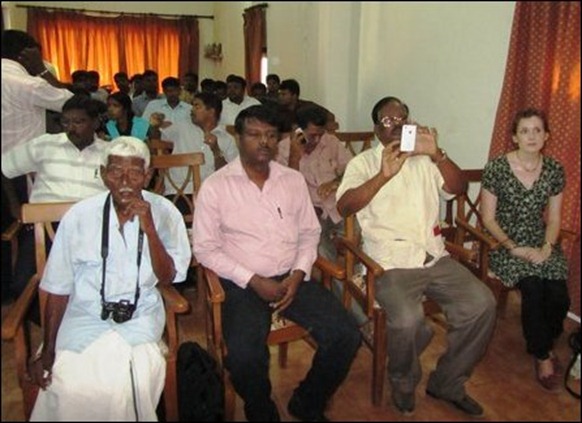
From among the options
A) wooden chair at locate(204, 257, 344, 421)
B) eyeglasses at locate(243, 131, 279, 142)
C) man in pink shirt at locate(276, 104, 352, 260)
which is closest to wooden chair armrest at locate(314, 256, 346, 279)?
wooden chair at locate(204, 257, 344, 421)

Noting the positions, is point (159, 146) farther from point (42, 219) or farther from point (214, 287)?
point (214, 287)

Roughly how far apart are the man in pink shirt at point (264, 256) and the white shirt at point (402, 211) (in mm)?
240

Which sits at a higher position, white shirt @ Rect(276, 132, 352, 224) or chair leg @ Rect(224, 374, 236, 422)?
white shirt @ Rect(276, 132, 352, 224)

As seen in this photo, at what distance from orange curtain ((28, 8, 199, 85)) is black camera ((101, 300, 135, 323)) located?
75 cm

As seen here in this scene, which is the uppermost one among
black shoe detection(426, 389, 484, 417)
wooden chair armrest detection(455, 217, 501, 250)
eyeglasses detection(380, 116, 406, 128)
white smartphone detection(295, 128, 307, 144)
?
eyeglasses detection(380, 116, 406, 128)

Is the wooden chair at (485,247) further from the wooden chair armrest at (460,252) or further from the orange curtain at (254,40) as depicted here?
the orange curtain at (254,40)

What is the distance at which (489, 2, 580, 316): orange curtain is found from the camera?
147 cm

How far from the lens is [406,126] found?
1.69 metres

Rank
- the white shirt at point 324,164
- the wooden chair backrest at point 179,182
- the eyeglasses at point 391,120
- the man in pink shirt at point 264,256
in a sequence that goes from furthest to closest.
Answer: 1. the wooden chair backrest at point 179,182
2. the white shirt at point 324,164
3. the eyeglasses at point 391,120
4. the man in pink shirt at point 264,256

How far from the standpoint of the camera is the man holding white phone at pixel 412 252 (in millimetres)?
1680

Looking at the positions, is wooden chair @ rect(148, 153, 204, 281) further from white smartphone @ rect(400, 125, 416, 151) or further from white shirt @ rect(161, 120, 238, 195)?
white smartphone @ rect(400, 125, 416, 151)

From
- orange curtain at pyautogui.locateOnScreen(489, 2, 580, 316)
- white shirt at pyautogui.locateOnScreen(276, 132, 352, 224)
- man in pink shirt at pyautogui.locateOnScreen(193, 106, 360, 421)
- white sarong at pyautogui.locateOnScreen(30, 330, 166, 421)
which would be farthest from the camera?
white shirt at pyautogui.locateOnScreen(276, 132, 352, 224)

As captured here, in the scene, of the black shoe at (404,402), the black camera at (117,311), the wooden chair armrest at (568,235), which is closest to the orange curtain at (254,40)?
the black camera at (117,311)

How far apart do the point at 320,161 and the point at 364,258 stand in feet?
1.94
